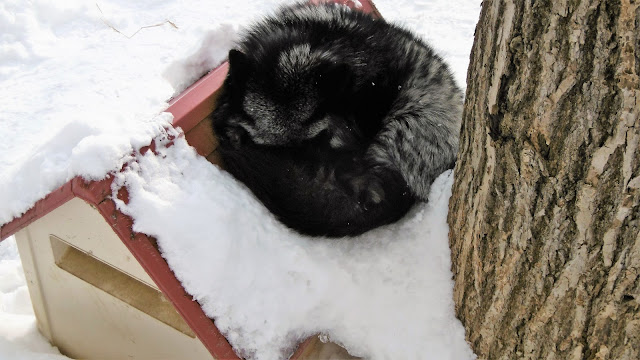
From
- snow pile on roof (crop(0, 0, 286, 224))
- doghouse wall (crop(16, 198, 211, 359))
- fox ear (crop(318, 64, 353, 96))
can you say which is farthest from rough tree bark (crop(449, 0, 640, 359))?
snow pile on roof (crop(0, 0, 286, 224))

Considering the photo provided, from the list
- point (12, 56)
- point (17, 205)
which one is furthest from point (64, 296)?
Result: point (12, 56)

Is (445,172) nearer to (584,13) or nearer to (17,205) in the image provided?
(584,13)

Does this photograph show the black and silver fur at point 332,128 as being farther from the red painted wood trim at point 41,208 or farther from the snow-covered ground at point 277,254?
the red painted wood trim at point 41,208

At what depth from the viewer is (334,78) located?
257 cm

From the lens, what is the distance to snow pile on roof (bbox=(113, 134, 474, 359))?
221 centimetres

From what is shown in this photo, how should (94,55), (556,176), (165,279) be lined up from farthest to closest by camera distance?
1. (94,55)
2. (165,279)
3. (556,176)

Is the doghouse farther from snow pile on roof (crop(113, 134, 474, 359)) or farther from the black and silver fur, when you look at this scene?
the black and silver fur

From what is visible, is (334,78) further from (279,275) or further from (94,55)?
(94,55)

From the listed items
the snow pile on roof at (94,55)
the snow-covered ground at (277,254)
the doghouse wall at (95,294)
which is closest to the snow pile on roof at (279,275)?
the snow-covered ground at (277,254)

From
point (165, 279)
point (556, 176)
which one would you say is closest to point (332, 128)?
point (165, 279)

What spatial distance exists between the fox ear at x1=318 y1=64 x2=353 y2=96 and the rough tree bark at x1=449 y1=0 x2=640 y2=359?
0.76 meters

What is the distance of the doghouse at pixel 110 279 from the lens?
86.4 inches

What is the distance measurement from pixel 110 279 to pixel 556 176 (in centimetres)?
204

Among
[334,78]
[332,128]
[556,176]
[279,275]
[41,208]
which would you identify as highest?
[556,176]
